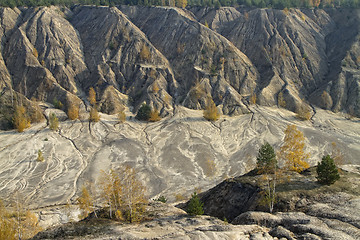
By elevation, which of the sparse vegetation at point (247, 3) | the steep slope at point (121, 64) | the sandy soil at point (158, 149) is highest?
the sparse vegetation at point (247, 3)

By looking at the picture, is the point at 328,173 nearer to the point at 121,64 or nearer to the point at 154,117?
the point at 154,117

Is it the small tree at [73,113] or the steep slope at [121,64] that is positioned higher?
the steep slope at [121,64]

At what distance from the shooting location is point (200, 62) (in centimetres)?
8650

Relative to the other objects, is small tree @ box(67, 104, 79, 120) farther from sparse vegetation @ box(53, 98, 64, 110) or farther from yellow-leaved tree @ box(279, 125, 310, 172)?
yellow-leaved tree @ box(279, 125, 310, 172)

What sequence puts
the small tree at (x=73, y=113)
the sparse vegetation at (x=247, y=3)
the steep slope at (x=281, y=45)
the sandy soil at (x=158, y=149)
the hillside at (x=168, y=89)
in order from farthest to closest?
the sparse vegetation at (x=247, y=3) < the steep slope at (x=281, y=45) < the small tree at (x=73, y=113) < the hillside at (x=168, y=89) < the sandy soil at (x=158, y=149)

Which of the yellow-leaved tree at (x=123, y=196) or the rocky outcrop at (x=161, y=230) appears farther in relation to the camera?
the yellow-leaved tree at (x=123, y=196)

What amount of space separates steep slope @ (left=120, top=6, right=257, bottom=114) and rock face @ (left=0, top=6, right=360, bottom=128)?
1.05ft

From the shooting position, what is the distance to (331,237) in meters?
16.2

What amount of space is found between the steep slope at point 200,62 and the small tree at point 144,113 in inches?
467

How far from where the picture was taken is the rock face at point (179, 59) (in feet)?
247

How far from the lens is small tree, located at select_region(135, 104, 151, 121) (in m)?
67.9

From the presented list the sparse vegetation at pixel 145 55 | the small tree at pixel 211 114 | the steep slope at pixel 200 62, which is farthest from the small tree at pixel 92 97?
the small tree at pixel 211 114

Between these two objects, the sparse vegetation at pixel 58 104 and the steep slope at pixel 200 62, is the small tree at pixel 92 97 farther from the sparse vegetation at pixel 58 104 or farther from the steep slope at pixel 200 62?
the steep slope at pixel 200 62

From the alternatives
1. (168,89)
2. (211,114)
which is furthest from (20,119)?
(211,114)
